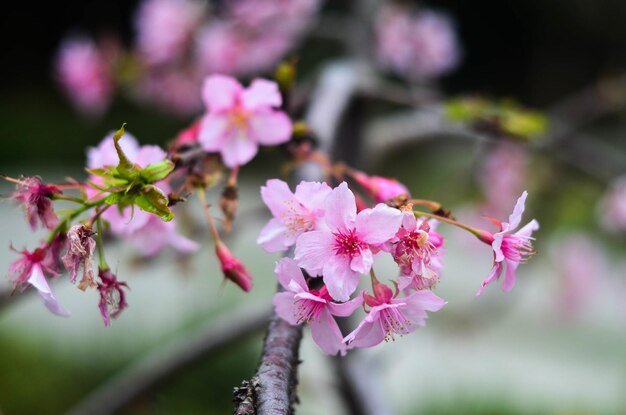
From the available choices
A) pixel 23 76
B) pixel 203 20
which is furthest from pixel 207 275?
pixel 23 76

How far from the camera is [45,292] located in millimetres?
483

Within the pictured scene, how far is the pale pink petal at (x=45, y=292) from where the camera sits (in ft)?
1.59

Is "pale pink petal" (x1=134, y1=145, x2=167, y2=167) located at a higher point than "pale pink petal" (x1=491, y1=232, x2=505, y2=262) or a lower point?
higher

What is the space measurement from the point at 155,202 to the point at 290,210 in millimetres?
95

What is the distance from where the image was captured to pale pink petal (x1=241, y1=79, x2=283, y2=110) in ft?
2.19

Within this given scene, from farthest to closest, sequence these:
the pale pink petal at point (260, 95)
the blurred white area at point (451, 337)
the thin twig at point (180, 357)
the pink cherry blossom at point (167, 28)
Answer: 1. the blurred white area at point (451, 337)
2. the pink cherry blossom at point (167, 28)
3. the thin twig at point (180, 357)
4. the pale pink petal at point (260, 95)

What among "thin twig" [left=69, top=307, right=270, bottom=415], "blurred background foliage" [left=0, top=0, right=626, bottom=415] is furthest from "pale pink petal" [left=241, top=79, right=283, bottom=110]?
"blurred background foliage" [left=0, top=0, right=626, bottom=415]

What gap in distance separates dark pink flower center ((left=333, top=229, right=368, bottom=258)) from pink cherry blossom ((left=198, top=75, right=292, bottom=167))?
0.66 feet

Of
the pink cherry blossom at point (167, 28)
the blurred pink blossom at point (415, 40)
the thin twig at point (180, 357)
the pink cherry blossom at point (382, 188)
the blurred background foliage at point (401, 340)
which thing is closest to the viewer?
the pink cherry blossom at point (382, 188)

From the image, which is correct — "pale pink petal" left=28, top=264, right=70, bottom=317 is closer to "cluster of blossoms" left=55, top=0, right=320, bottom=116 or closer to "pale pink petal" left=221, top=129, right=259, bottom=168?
"pale pink petal" left=221, top=129, right=259, bottom=168

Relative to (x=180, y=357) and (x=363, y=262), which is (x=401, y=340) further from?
(x=363, y=262)

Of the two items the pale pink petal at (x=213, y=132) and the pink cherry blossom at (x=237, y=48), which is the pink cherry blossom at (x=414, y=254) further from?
the pink cherry blossom at (x=237, y=48)

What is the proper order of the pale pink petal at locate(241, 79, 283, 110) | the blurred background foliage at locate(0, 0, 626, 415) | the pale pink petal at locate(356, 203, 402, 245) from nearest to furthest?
the pale pink petal at locate(356, 203, 402, 245), the pale pink petal at locate(241, 79, 283, 110), the blurred background foliage at locate(0, 0, 626, 415)

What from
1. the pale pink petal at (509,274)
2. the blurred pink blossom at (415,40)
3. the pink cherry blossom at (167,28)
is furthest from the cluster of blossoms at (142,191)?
the blurred pink blossom at (415,40)
